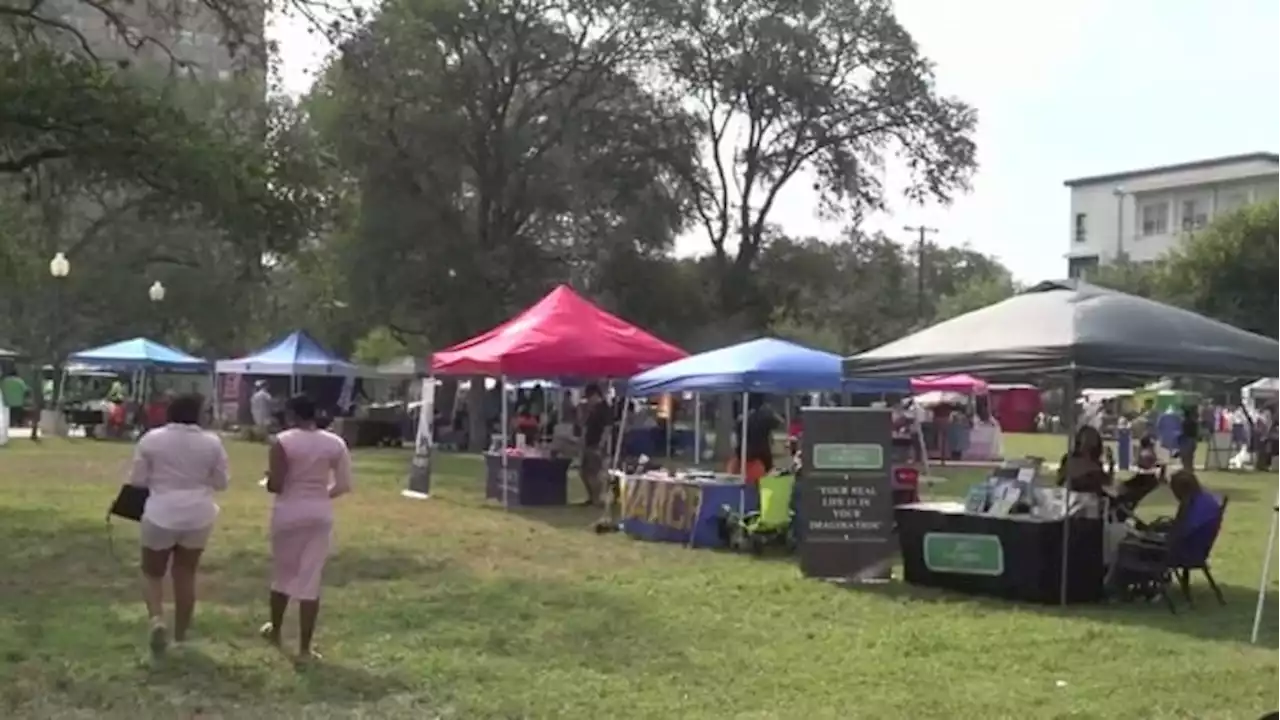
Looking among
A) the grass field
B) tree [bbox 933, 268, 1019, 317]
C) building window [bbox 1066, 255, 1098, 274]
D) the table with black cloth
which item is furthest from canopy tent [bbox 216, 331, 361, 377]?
building window [bbox 1066, 255, 1098, 274]

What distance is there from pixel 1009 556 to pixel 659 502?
4907 mm

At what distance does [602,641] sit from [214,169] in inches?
291

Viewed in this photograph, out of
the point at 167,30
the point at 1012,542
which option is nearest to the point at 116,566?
the point at 1012,542

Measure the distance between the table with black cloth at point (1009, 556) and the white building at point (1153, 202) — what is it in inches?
2676

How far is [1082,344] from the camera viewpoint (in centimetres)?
1111

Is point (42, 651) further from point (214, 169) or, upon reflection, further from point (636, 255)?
point (636, 255)

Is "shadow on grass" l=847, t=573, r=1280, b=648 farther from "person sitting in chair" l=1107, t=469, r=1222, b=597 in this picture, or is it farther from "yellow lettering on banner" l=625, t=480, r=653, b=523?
"yellow lettering on banner" l=625, t=480, r=653, b=523

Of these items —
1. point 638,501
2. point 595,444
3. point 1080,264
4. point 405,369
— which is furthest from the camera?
point 1080,264

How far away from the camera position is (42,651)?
344 inches

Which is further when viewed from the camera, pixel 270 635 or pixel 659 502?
pixel 659 502

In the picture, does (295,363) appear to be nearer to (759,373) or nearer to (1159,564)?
(759,373)

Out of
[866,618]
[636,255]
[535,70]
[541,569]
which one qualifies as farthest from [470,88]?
[866,618]

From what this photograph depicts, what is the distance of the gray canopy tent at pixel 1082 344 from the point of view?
36.7 feet

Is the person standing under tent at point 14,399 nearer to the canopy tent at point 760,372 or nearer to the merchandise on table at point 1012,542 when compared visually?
the canopy tent at point 760,372
